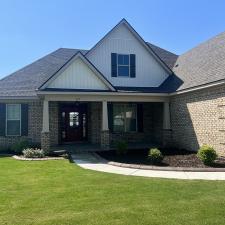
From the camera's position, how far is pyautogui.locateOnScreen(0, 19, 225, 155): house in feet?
48.4

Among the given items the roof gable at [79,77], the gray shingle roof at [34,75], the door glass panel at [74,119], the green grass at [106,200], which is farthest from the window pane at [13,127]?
the green grass at [106,200]

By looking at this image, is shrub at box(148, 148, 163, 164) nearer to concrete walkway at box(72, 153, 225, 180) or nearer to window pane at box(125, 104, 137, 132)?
concrete walkway at box(72, 153, 225, 180)

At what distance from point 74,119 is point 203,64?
835 centimetres

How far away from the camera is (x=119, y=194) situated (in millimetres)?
7051

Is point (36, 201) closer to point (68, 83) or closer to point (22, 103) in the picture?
point (68, 83)

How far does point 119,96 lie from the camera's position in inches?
655

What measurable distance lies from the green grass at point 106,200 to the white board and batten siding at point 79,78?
7117 millimetres

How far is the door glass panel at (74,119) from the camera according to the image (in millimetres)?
19234

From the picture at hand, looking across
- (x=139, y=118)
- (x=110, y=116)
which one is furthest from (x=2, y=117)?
(x=139, y=118)

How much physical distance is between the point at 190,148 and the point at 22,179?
9.23m

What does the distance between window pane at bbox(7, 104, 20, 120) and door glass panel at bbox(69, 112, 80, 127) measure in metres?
3.23

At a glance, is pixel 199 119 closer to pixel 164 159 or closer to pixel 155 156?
pixel 164 159

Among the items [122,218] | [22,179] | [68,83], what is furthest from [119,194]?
[68,83]

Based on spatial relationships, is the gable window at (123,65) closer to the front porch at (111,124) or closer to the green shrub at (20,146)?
the front porch at (111,124)
